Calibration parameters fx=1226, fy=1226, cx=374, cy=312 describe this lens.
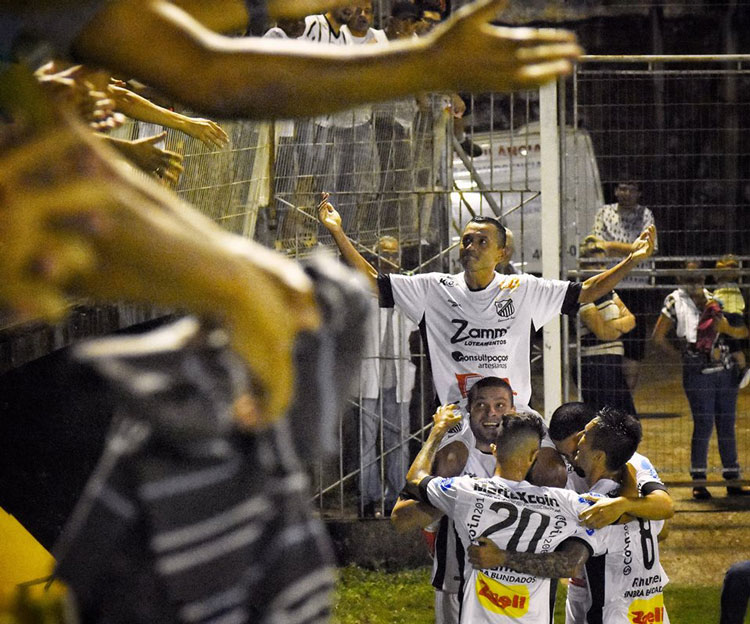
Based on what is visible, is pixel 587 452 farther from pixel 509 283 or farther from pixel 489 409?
pixel 509 283

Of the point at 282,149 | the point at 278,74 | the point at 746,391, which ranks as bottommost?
the point at 746,391

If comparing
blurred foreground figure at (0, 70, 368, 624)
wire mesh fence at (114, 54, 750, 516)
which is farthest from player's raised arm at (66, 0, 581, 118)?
wire mesh fence at (114, 54, 750, 516)

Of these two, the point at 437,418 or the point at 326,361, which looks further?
the point at 437,418

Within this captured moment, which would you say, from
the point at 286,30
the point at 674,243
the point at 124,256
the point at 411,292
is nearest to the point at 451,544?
the point at 411,292

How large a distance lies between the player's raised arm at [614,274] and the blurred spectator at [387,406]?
1.59m

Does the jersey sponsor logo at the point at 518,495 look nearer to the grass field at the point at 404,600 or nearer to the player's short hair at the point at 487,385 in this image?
the player's short hair at the point at 487,385

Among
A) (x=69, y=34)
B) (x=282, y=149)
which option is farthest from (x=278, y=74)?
(x=282, y=149)

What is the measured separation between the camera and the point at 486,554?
4.25 m

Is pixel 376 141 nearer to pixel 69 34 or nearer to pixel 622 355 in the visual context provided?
pixel 622 355

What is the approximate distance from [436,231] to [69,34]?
5.53 meters

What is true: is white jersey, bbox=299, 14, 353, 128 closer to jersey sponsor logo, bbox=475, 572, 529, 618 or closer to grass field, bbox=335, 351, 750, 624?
grass field, bbox=335, 351, 750, 624

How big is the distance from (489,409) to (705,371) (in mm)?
3587

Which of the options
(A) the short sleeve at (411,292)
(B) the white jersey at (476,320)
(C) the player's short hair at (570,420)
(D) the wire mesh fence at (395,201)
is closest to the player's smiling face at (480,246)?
(B) the white jersey at (476,320)

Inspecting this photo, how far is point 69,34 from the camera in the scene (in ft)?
6.05
